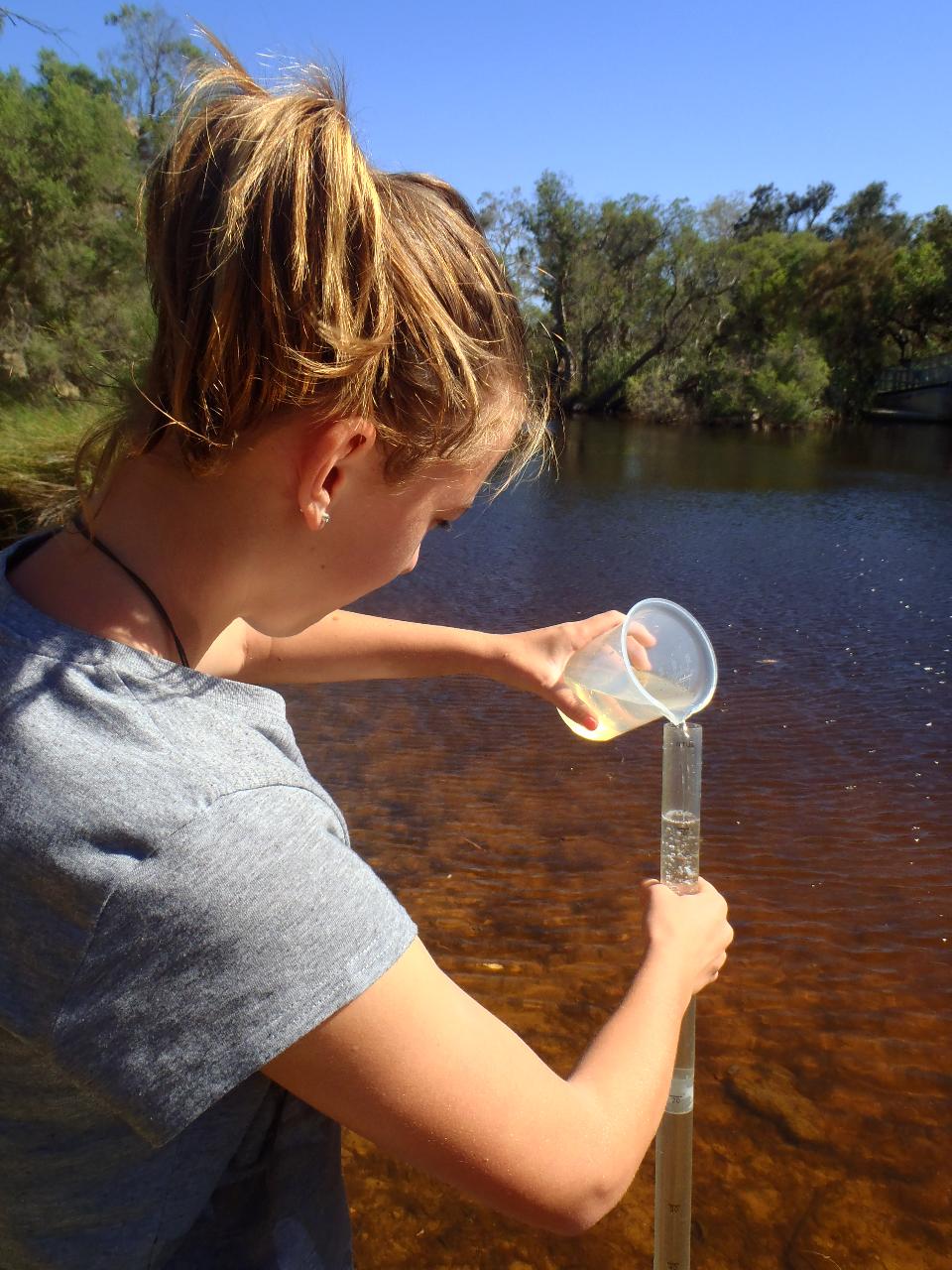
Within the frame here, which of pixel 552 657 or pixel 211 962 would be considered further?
pixel 552 657

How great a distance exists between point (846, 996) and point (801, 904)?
1.96 feet

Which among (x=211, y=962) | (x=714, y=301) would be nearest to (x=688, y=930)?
(x=211, y=962)

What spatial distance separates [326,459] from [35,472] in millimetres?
10287

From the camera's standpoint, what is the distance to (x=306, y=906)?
935 millimetres

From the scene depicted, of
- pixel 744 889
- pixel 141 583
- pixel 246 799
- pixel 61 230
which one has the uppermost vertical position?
pixel 61 230

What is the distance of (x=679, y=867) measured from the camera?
162 centimetres

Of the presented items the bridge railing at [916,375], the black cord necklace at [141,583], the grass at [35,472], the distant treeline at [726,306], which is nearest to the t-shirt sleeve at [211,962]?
the black cord necklace at [141,583]

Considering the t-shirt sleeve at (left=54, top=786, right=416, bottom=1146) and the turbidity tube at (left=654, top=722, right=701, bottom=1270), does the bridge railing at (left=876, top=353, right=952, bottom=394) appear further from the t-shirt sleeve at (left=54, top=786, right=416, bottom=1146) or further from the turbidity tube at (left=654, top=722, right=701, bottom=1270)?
the t-shirt sleeve at (left=54, top=786, right=416, bottom=1146)

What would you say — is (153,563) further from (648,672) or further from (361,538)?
(648,672)

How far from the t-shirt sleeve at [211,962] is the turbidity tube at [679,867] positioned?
779 millimetres

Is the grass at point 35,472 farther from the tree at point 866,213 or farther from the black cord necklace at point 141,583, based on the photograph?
the tree at point 866,213

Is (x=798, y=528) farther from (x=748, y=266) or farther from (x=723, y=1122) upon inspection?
(x=748, y=266)

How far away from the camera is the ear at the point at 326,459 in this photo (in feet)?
3.66

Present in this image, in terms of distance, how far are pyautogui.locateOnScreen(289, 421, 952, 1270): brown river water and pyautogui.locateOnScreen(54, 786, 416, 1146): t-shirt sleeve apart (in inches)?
77.4
